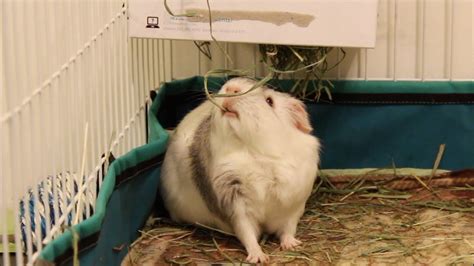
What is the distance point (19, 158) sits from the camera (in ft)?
4.10

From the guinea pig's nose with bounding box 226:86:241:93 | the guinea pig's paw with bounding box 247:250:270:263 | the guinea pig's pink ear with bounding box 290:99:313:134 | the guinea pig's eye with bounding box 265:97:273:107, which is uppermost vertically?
the guinea pig's nose with bounding box 226:86:241:93

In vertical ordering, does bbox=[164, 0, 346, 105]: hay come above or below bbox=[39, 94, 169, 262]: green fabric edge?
above

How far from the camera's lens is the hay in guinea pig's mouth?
5.88 feet

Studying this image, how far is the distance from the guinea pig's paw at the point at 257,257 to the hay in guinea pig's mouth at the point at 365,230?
20mm

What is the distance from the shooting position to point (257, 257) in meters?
1.76

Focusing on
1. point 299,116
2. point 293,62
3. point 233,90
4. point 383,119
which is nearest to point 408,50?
point 383,119

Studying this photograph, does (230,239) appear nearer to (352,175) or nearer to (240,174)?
(240,174)

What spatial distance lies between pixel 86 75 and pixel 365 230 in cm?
86

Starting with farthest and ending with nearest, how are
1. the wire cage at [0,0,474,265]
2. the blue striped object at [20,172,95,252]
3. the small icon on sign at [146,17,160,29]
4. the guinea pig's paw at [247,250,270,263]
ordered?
the small icon on sign at [146,17,160,29] → the guinea pig's paw at [247,250,270,263] → the blue striped object at [20,172,95,252] → the wire cage at [0,0,474,265]

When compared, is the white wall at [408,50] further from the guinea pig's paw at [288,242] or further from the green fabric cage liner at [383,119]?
the guinea pig's paw at [288,242]

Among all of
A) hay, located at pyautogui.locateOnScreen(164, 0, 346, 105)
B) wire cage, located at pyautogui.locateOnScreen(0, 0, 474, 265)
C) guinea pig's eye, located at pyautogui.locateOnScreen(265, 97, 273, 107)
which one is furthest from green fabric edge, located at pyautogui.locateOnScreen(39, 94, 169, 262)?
guinea pig's eye, located at pyautogui.locateOnScreen(265, 97, 273, 107)

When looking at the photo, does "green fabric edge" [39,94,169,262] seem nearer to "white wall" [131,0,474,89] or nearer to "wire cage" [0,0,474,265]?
"wire cage" [0,0,474,265]

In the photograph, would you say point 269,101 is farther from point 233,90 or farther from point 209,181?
point 209,181

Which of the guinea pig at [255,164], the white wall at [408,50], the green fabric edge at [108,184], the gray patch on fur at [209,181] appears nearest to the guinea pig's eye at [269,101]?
the guinea pig at [255,164]
